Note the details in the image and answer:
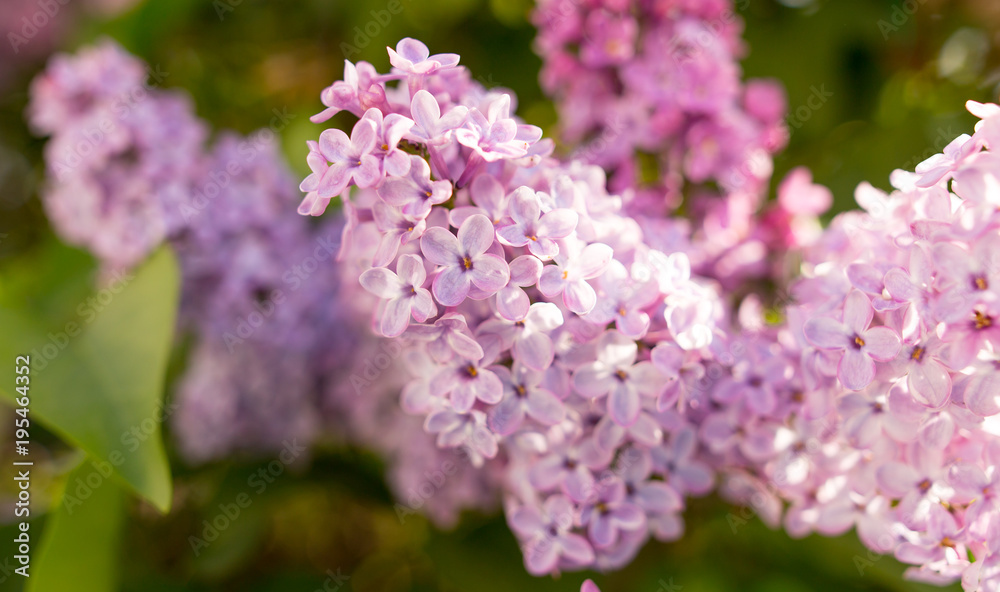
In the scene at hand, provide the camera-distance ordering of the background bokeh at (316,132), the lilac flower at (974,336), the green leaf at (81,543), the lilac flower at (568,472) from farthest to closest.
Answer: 1. the background bokeh at (316,132)
2. the green leaf at (81,543)
3. the lilac flower at (568,472)
4. the lilac flower at (974,336)

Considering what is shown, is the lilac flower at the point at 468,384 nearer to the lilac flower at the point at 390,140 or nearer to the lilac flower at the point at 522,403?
the lilac flower at the point at 522,403

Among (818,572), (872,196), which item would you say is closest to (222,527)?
(818,572)

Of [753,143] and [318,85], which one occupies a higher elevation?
[753,143]

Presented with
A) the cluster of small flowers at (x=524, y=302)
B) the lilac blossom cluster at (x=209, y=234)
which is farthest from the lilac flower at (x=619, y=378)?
the lilac blossom cluster at (x=209, y=234)

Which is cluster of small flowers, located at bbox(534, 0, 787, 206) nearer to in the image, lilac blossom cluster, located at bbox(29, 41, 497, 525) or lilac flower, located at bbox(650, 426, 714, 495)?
lilac flower, located at bbox(650, 426, 714, 495)

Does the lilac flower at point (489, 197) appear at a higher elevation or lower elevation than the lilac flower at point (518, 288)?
higher

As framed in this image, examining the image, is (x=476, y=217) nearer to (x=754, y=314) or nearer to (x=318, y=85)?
(x=754, y=314)
